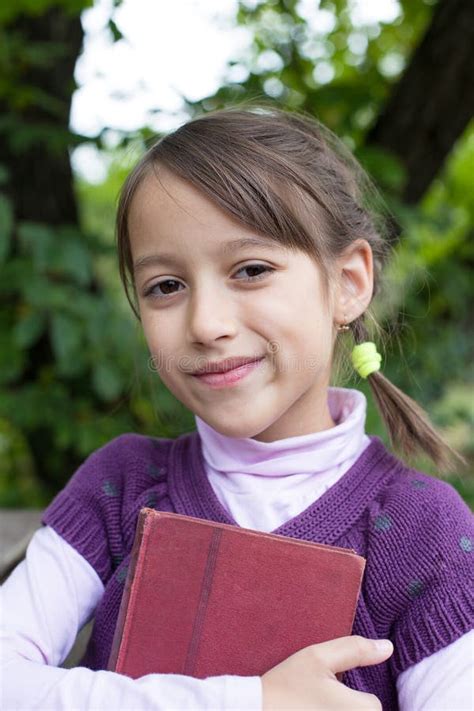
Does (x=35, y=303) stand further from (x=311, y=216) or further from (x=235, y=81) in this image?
(x=311, y=216)

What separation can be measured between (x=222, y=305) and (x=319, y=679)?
1.56 ft

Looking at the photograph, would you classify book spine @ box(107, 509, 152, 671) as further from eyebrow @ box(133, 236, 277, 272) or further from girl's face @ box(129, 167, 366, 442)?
eyebrow @ box(133, 236, 277, 272)

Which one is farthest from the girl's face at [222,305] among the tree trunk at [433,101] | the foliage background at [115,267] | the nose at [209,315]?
the tree trunk at [433,101]

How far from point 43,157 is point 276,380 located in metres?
1.94

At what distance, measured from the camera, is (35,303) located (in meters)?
2.10

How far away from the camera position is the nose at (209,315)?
40.8 inches

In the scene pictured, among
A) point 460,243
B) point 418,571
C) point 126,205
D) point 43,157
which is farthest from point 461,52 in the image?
point 418,571

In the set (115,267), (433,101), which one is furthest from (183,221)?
(433,101)

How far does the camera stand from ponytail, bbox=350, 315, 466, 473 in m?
1.29

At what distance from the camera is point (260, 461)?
1.19m

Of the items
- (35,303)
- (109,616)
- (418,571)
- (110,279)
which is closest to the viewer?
(418,571)

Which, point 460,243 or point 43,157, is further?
point 460,243

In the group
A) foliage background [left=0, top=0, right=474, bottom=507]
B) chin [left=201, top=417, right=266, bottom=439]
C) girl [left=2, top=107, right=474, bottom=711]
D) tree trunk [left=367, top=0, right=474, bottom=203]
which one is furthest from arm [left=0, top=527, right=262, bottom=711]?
tree trunk [left=367, top=0, right=474, bottom=203]

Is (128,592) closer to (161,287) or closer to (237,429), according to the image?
(237,429)
